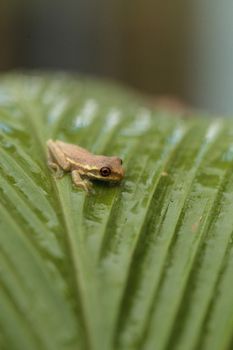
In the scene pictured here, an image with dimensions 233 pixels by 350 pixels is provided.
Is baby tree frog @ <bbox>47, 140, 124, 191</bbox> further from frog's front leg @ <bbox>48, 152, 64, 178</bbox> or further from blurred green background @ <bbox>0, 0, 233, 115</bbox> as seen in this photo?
blurred green background @ <bbox>0, 0, 233, 115</bbox>

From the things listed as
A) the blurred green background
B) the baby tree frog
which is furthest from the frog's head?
the blurred green background

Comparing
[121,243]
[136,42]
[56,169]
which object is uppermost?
[136,42]

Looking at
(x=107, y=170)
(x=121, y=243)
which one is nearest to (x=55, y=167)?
(x=107, y=170)

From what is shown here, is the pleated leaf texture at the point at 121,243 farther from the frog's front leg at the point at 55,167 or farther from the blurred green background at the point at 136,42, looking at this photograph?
the blurred green background at the point at 136,42

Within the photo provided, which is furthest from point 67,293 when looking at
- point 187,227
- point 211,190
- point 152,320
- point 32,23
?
point 32,23

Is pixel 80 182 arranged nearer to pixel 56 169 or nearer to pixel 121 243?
pixel 56 169

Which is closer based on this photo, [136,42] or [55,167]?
[55,167]
